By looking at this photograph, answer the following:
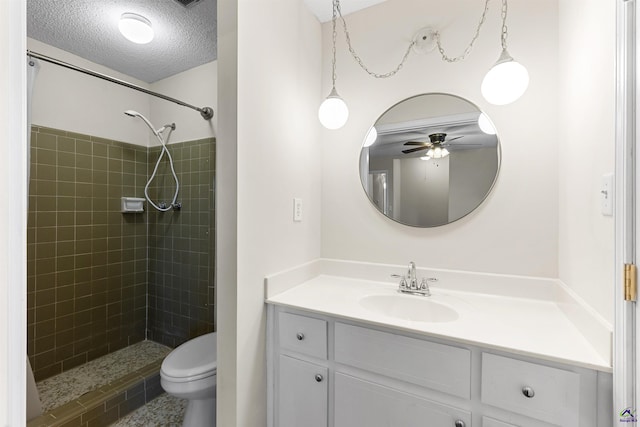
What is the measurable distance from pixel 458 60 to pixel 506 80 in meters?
0.41

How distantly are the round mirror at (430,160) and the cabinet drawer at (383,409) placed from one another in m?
0.84

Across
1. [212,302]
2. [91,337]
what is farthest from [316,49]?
[91,337]

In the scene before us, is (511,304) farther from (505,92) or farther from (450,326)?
(505,92)

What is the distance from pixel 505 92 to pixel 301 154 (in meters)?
1.01

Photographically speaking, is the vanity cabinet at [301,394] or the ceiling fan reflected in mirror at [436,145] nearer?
the vanity cabinet at [301,394]

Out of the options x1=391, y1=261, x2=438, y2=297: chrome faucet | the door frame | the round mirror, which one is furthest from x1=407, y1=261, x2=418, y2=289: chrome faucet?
the door frame

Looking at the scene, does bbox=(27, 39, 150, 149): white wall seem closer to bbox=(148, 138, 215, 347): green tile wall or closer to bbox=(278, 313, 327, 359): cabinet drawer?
bbox=(148, 138, 215, 347): green tile wall

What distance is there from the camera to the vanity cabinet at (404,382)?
857 mm

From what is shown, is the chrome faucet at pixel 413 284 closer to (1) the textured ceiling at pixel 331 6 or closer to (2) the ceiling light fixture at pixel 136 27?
(1) the textured ceiling at pixel 331 6

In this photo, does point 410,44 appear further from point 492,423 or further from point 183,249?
Answer: point 183,249

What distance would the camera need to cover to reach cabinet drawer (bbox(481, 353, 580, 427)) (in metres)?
0.84

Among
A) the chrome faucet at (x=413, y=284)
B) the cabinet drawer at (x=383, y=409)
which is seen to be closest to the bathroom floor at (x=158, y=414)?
the cabinet drawer at (x=383, y=409)

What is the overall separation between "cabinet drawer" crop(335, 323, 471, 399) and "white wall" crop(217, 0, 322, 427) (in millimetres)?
420
